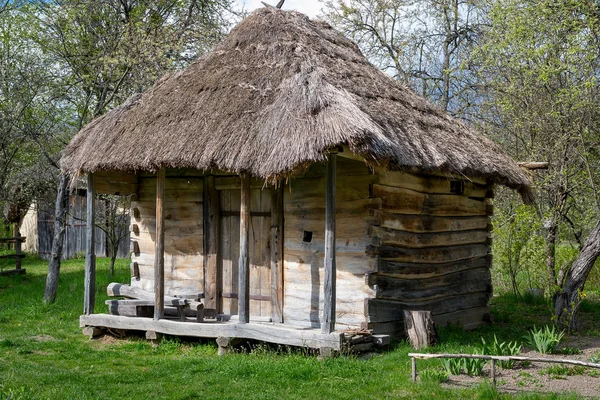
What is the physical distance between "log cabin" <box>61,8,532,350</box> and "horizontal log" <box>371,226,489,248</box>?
29 mm

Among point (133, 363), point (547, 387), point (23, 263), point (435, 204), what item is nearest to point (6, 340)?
point (133, 363)

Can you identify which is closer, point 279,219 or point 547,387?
point 547,387

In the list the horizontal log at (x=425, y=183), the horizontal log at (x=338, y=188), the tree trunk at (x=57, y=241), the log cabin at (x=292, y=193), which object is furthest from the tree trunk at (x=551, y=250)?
the tree trunk at (x=57, y=241)

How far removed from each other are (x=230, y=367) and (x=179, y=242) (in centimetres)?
332

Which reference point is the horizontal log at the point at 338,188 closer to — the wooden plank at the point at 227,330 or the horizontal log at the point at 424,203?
the horizontal log at the point at 424,203

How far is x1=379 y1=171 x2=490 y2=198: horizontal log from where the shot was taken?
917cm

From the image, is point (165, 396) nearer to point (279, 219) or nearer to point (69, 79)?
point (279, 219)

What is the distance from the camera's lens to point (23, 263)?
2223 centimetres

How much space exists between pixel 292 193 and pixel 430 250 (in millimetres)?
2181

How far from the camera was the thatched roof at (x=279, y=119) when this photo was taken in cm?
792

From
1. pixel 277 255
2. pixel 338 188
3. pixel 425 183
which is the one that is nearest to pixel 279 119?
pixel 338 188

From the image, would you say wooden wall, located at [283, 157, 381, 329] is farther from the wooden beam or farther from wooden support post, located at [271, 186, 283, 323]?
the wooden beam

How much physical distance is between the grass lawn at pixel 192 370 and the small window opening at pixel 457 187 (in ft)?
7.06

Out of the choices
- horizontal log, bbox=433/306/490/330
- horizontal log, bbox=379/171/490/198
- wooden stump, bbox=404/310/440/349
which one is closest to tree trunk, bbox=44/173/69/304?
horizontal log, bbox=379/171/490/198
